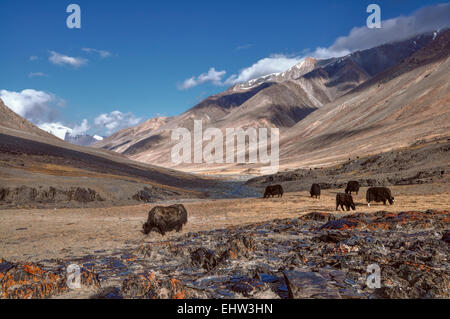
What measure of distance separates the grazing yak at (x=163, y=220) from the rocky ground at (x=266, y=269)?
3.90 m

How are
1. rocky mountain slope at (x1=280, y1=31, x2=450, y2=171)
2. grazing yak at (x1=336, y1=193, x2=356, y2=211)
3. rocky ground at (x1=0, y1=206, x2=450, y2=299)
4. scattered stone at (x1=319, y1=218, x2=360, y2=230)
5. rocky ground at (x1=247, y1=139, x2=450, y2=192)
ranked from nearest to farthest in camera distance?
rocky ground at (x1=0, y1=206, x2=450, y2=299) < scattered stone at (x1=319, y1=218, x2=360, y2=230) < grazing yak at (x1=336, y1=193, x2=356, y2=211) < rocky ground at (x1=247, y1=139, x2=450, y2=192) < rocky mountain slope at (x1=280, y1=31, x2=450, y2=171)

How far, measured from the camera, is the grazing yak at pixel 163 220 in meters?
13.6

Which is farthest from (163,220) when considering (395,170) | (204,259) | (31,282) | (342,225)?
(395,170)

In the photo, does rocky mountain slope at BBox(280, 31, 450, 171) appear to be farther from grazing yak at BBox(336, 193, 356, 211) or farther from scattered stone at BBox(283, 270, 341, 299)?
scattered stone at BBox(283, 270, 341, 299)

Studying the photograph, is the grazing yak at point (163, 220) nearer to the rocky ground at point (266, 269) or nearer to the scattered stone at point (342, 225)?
the rocky ground at point (266, 269)

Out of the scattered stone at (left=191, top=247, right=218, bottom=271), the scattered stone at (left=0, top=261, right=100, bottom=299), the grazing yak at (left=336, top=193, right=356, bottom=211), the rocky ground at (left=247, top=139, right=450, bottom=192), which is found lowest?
the scattered stone at (left=0, top=261, right=100, bottom=299)

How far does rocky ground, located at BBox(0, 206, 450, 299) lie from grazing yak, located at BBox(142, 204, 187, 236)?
Answer: 390 centimetres

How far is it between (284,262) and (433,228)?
606cm

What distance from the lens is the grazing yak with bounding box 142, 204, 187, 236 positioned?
13.6 m

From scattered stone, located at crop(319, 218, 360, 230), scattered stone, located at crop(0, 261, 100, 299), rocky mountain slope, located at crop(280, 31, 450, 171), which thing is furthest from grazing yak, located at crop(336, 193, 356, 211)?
rocky mountain slope, located at crop(280, 31, 450, 171)

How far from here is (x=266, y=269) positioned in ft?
21.9

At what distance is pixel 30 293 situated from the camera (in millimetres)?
5535

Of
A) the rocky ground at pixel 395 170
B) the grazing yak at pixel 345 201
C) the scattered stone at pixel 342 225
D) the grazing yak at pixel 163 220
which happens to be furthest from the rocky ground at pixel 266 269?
the rocky ground at pixel 395 170
